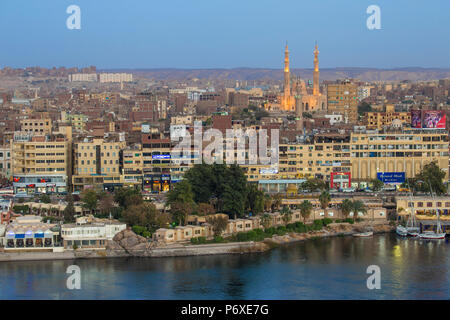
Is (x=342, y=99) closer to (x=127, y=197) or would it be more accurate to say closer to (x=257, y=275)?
(x=127, y=197)

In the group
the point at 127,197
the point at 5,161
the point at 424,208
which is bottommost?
the point at 424,208

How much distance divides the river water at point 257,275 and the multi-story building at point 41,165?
643 centimetres

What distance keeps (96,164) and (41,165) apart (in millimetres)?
1387

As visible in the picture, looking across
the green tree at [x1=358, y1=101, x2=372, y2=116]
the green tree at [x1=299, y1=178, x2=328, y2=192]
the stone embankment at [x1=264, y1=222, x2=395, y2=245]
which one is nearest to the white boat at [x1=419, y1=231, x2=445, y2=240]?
the stone embankment at [x1=264, y1=222, x2=395, y2=245]

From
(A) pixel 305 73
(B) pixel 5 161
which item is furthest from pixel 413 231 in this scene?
(A) pixel 305 73

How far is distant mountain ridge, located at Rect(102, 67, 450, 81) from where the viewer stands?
12394 centimetres

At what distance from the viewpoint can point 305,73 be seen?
124 meters

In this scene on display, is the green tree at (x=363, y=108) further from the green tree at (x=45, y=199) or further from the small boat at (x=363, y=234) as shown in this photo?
the green tree at (x=45, y=199)

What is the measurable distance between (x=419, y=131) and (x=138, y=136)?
847 centimetres

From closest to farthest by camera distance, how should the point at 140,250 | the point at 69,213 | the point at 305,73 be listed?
the point at 140,250 < the point at 69,213 < the point at 305,73

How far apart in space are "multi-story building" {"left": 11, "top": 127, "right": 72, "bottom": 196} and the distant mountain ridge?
305 feet

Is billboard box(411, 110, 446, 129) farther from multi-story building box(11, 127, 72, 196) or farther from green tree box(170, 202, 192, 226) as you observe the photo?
multi-story building box(11, 127, 72, 196)

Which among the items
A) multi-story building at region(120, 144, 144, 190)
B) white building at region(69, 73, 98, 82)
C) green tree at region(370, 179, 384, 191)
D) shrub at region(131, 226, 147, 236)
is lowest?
shrub at region(131, 226, 147, 236)

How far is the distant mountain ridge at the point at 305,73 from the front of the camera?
407ft
